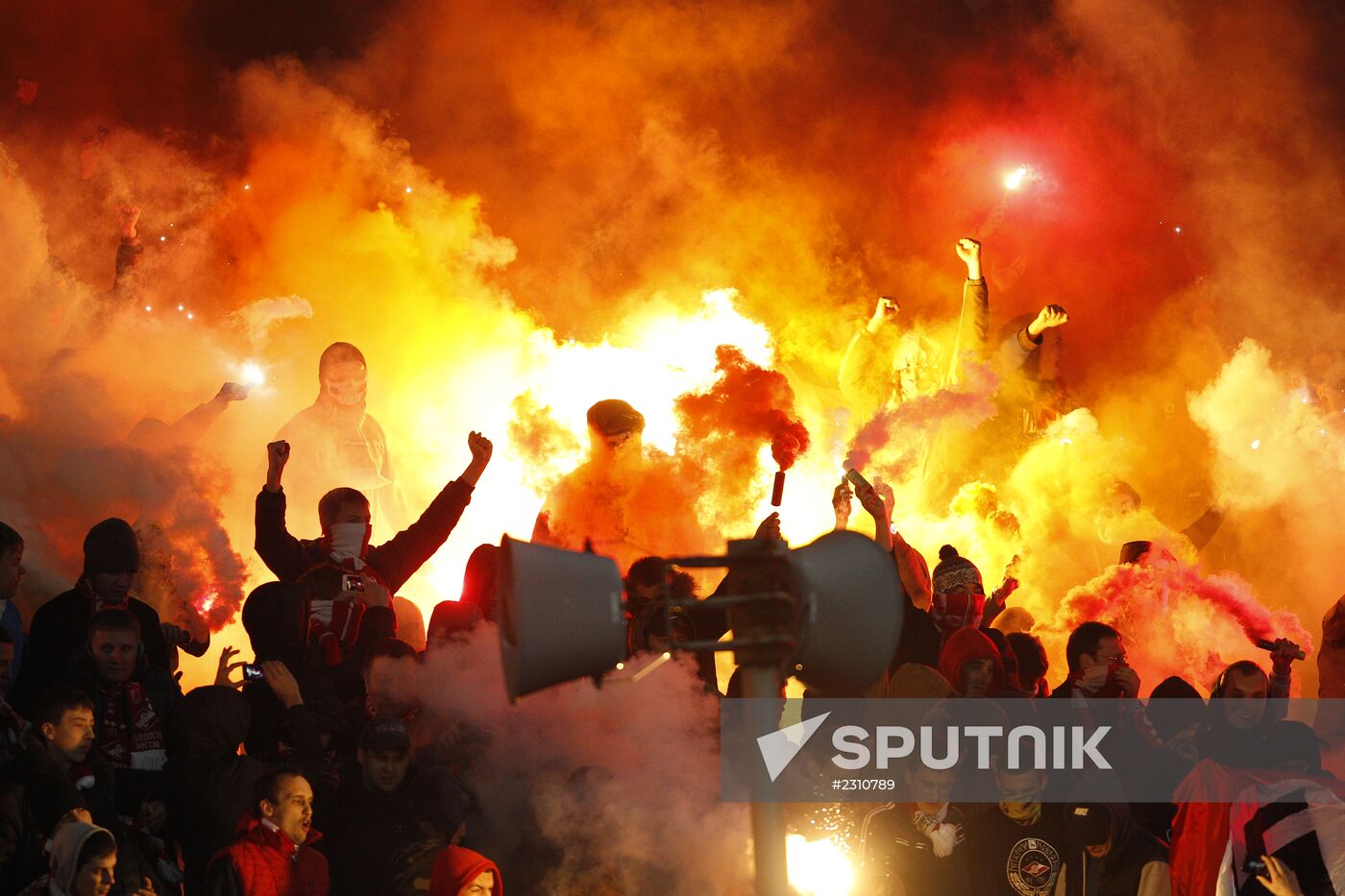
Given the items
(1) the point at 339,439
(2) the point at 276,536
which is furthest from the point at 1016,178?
(2) the point at 276,536

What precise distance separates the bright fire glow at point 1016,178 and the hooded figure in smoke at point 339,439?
5.70 m

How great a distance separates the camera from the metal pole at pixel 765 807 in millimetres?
3150

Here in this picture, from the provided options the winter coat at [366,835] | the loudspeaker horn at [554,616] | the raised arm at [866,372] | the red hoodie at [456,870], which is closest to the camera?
the loudspeaker horn at [554,616]

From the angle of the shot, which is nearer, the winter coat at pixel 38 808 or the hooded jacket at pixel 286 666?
the winter coat at pixel 38 808

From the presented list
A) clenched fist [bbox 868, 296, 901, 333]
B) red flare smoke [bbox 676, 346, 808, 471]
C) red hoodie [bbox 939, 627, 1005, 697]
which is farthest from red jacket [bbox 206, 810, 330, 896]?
clenched fist [bbox 868, 296, 901, 333]

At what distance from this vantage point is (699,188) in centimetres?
1087

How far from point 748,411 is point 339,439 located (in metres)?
2.52

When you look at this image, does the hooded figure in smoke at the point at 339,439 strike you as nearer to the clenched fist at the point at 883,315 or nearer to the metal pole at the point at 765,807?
the clenched fist at the point at 883,315

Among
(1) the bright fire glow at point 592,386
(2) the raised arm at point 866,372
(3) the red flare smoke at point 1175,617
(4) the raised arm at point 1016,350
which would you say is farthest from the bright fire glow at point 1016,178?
(3) the red flare smoke at point 1175,617

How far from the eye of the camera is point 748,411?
7457mm

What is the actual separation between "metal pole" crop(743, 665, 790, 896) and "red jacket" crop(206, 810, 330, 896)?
5.17 feet

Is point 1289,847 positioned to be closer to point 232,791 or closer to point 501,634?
point 501,634

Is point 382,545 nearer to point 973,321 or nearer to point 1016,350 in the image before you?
point 973,321

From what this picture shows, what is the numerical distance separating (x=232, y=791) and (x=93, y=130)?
588 cm
